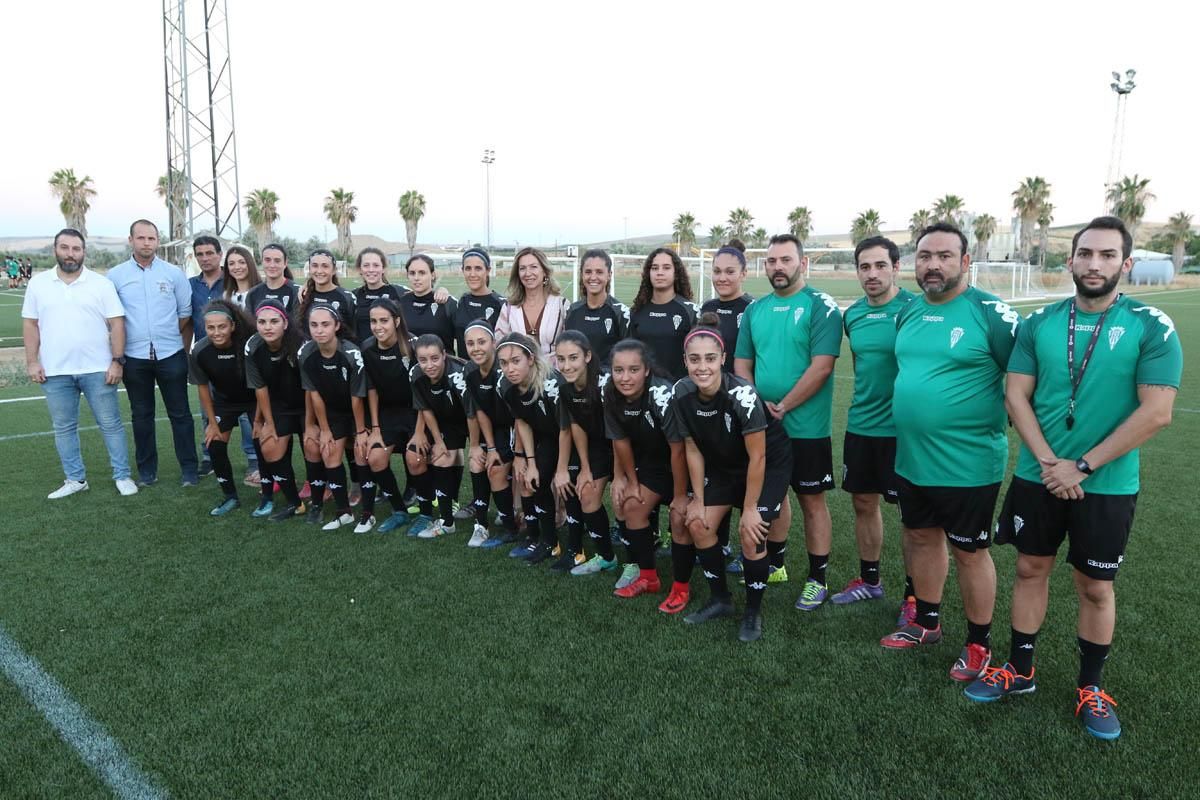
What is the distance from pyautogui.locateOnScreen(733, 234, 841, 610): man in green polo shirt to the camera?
11.5 ft

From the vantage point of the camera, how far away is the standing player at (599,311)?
4.32 meters

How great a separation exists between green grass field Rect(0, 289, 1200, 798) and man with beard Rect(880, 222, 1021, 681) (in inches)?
17.9

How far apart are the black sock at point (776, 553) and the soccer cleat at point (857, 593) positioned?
33 centimetres

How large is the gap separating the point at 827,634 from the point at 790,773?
1042 millimetres

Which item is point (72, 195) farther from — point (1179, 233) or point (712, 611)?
point (1179, 233)

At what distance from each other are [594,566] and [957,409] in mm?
2085

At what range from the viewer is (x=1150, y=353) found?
2398mm

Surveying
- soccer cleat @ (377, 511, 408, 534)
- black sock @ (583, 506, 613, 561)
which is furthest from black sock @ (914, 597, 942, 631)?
soccer cleat @ (377, 511, 408, 534)

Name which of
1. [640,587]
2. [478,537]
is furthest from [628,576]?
[478,537]

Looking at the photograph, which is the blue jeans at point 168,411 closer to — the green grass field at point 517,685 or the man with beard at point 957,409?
the green grass field at point 517,685

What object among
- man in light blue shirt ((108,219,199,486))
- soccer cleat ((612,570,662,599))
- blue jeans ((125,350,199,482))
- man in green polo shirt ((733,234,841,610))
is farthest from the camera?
blue jeans ((125,350,199,482))

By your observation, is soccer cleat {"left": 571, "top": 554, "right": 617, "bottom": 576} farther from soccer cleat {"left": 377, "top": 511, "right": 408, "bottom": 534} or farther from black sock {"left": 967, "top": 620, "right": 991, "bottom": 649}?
black sock {"left": 967, "top": 620, "right": 991, "bottom": 649}

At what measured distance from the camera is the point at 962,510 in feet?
9.45

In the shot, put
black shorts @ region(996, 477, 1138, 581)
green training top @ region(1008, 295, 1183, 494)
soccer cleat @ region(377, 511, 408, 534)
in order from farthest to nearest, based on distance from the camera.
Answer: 1. soccer cleat @ region(377, 511, 408, 534)
2. black shorts @ region(996, 477, 1138, 581)
3. green training top @ region(1008, 295, 1183, 494)
